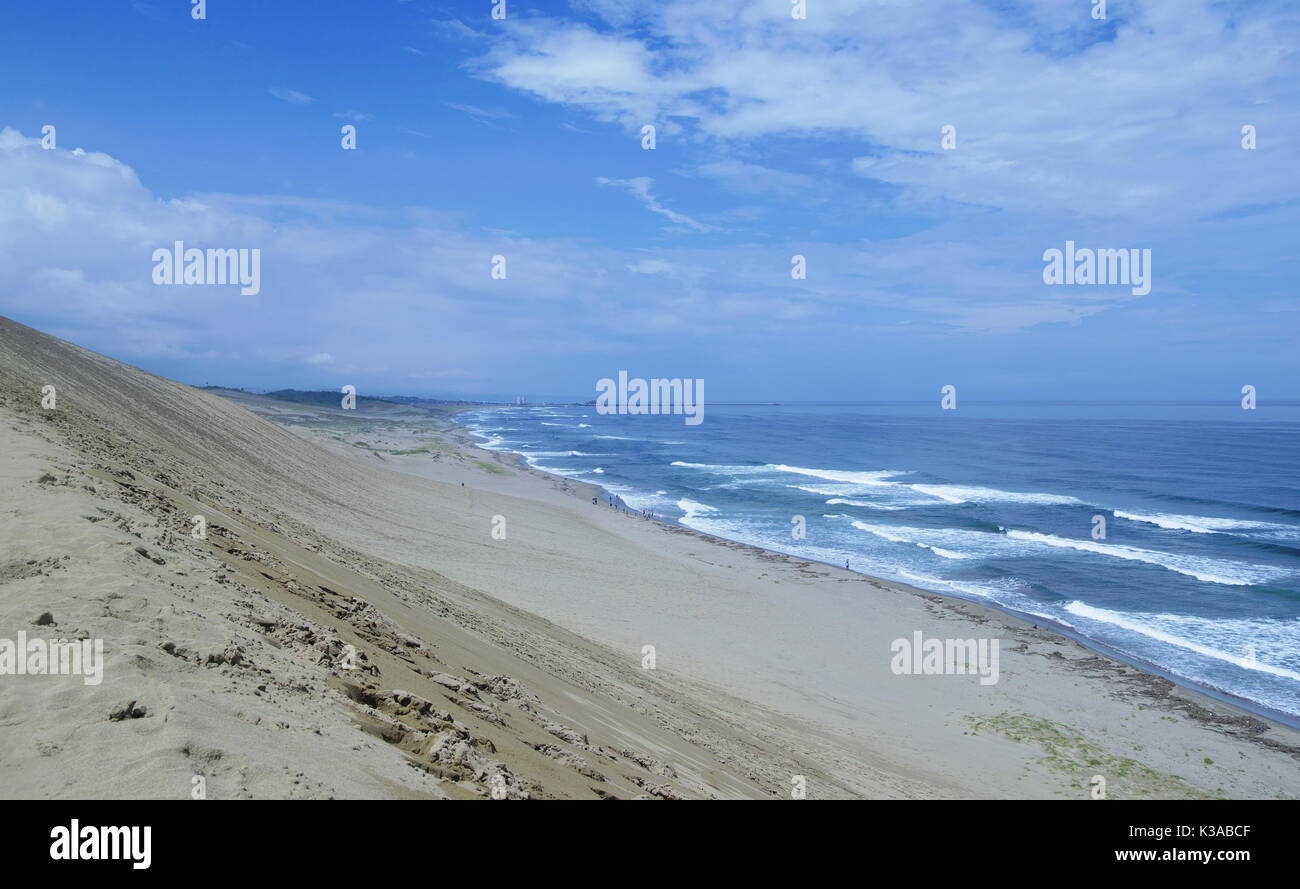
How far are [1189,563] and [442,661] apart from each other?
3675cm

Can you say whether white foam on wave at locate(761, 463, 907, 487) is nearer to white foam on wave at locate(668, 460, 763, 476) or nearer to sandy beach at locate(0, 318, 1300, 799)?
white foam on wave at locate(668, 460, 763, 476)

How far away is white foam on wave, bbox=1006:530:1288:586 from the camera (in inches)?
1186

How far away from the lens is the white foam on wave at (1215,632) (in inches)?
864

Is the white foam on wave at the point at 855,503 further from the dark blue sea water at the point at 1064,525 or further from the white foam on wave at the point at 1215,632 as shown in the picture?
the white foam on wave at the point at 1215,632

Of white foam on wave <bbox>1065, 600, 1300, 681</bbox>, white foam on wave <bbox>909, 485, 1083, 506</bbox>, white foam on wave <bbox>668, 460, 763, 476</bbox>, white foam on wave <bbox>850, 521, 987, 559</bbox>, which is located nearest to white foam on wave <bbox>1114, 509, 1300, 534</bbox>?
white foam on wave <bbox>909, 485, 1083, 506</bbox>

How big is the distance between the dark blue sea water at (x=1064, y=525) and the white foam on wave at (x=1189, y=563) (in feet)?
0.46

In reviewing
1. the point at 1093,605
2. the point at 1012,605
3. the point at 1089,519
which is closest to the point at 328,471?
the point at 1012,605

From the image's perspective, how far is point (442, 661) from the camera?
9062 mm

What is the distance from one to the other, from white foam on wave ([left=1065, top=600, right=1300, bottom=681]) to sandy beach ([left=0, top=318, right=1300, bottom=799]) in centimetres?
362

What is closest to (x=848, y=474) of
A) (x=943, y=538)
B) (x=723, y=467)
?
(x=723, y=467)

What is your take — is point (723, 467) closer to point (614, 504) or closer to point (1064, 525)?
point (614, 504)

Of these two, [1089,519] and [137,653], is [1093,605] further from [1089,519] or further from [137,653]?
[137,653]

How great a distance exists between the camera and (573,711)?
9.66 m
